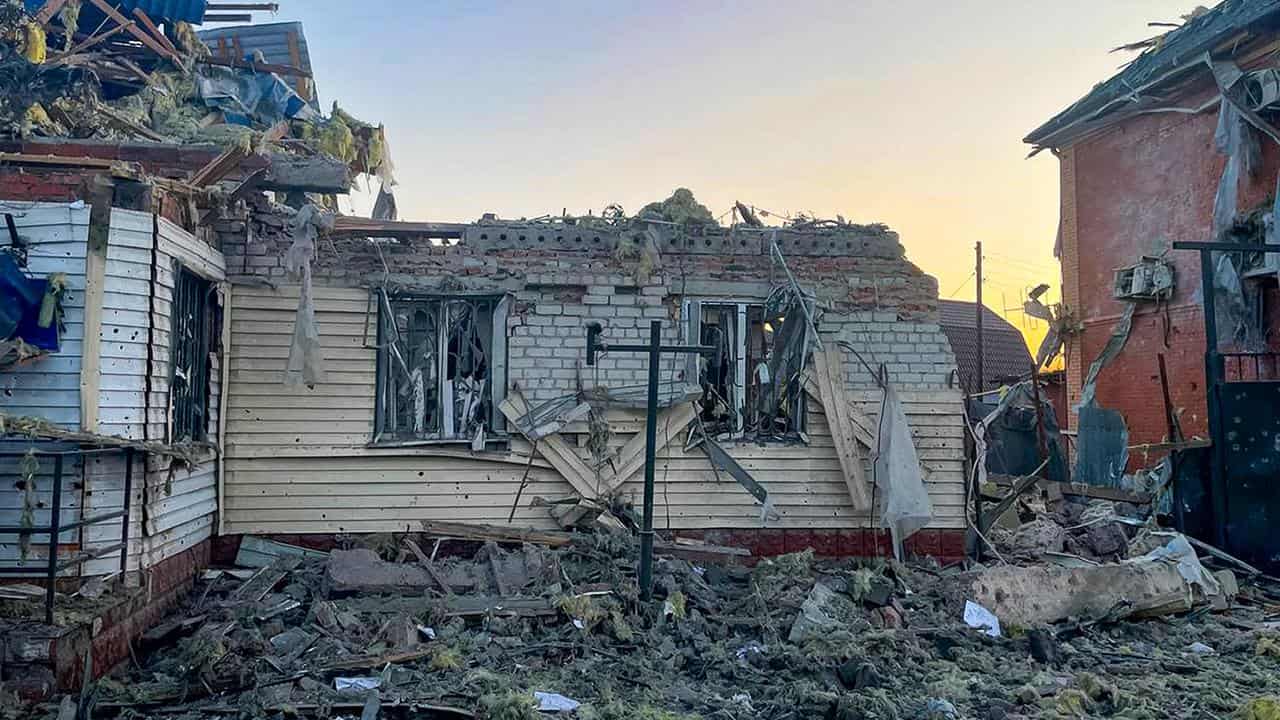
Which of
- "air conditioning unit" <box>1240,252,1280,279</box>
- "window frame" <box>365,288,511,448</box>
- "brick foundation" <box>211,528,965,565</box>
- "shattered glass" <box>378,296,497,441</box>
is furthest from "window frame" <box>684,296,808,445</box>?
"air conditioning unit" <box>1240,252,1280,279</box>

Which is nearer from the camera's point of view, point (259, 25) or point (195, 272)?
point (195, 272)

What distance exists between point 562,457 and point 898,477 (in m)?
3.33

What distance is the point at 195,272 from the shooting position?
7520 millimetres

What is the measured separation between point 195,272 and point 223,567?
9.27 feet

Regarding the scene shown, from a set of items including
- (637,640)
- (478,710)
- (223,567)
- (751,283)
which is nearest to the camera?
(478,710)

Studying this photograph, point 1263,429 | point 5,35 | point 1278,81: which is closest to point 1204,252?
point 1263,429

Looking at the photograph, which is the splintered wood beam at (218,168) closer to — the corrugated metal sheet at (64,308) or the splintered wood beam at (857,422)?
the corrugated metal sheet at (64,308)

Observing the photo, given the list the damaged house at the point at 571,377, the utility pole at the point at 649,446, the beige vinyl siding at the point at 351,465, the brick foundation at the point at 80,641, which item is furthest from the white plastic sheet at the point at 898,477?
the brick foundation at the point at 80,641

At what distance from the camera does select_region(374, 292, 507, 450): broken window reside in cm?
870

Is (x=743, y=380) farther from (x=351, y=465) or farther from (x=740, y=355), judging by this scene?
(x=351, y=465)

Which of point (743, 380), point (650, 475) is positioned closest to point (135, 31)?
point (743, 380)

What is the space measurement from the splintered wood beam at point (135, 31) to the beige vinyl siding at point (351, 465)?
7330 millimetres

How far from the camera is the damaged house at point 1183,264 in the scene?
10.1 meters

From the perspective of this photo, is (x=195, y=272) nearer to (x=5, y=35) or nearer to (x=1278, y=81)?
(x=5, y=35)
